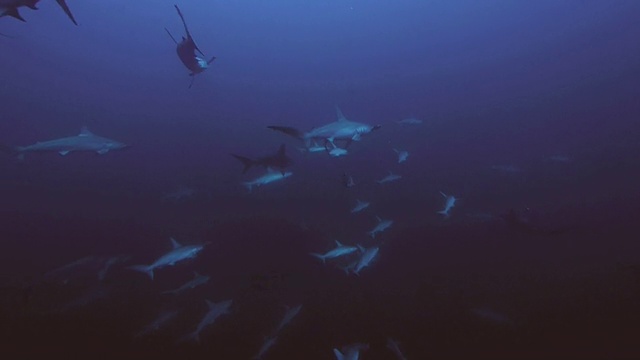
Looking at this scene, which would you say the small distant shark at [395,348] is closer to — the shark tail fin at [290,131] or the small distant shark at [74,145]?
the shark tail fin at [290,131]

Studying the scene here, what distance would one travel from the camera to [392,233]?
1639cm

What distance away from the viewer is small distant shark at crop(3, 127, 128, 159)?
33.0 ft

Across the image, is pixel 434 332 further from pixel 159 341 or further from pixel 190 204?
pixel 190 204

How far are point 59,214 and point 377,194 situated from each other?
50.5 feet

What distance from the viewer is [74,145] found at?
10.3 m

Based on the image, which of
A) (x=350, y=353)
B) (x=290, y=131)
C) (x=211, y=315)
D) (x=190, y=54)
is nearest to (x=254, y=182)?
(x=211, y=315)

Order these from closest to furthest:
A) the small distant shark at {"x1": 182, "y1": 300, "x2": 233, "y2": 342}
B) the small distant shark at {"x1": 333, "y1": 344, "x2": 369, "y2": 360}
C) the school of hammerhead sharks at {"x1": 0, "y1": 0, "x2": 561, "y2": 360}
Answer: the small distant shark at {"x1": 333, "y1": 344, "x2": 369, "y2": 360} → the school of hammerhead sharks at {"x1": 0, "y1": 0, "x2": 561, "y2": 360} → the small distant shark at {"x1": 182, "y1": 300, "x2": 233, "y2": 342}

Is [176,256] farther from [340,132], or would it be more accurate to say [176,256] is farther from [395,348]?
[395,348]

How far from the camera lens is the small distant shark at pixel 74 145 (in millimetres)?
10062

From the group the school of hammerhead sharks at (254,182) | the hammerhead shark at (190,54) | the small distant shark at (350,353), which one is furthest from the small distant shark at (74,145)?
the small distant shark at (350,353)

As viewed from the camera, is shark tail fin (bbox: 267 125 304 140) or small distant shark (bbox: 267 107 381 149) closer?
shark tail fin (bbox: 267 125 304 140)

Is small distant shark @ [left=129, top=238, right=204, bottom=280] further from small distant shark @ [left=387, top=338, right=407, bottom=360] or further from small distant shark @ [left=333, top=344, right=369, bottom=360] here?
small distant shark @ [left=387, top=338, right=407, bottom=360]

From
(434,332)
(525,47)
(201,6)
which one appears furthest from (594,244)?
(201,6)

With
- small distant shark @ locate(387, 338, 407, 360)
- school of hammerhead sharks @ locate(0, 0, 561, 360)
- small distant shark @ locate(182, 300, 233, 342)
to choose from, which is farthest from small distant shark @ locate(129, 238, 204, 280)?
small distant shark @ locate(387, 338, 407, 360)
